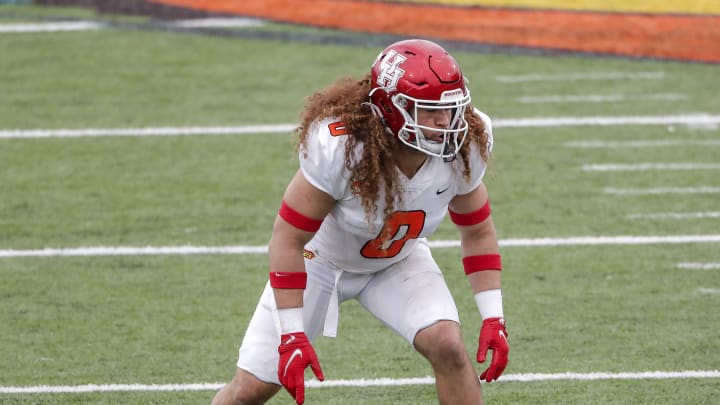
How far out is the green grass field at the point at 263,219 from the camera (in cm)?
559

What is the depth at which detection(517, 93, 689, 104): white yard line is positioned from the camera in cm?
973

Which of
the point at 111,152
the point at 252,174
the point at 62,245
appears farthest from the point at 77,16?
the point at 62,245

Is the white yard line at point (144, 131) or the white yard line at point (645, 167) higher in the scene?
the white yard line at point (645, 167)

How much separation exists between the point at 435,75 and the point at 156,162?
15.7 ft

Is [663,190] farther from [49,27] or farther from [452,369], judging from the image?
[49,27]

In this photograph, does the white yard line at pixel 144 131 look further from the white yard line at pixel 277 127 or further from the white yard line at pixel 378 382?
the white yard line at pixel 378 382

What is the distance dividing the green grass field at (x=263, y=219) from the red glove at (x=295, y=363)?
1166 millimetres

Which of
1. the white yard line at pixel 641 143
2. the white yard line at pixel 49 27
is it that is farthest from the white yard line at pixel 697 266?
the white yard line at pixel 49 27

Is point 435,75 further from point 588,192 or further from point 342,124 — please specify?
point 588,192

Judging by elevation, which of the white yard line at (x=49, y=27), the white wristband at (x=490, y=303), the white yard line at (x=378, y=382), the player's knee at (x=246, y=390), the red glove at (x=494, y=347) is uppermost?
the white wristband at (x=490, y=303)

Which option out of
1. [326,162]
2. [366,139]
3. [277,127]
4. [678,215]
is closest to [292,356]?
Answer: [326,162]

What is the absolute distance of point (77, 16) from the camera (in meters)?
12.2

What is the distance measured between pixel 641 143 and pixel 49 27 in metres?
5.77

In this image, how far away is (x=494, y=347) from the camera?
14.1 feet
